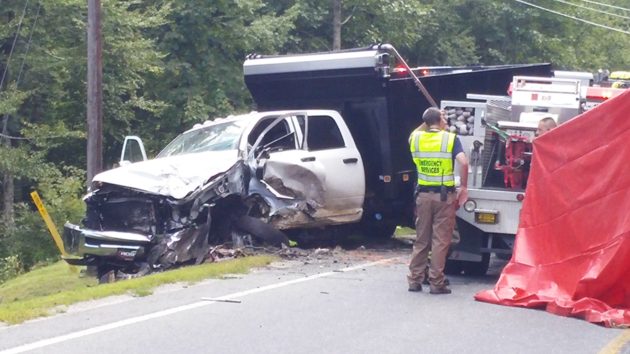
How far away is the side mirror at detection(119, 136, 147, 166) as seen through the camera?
14.4 metres

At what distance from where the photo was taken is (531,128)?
1124cm

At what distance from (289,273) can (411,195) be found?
3.66 m

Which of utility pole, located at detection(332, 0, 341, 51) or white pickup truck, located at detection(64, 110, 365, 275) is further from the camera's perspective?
utility pole, located at detection(332, 0, 341, 51)

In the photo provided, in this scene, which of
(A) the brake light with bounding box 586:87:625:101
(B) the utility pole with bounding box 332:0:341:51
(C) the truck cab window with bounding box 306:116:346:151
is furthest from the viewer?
(B) the utility pole with bounding box 332:0:341:51

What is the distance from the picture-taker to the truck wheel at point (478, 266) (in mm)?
11738

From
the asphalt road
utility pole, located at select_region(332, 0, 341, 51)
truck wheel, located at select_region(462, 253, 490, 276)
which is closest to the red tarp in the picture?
the asphalt road

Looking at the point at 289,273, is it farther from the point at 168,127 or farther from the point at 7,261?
the point at 168,127

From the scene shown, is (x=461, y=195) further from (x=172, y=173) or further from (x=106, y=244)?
(x=106, y=244)

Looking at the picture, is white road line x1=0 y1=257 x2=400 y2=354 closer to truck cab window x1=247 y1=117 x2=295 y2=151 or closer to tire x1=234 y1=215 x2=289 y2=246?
tire x1=234 y1=215 x2=289 y2=246

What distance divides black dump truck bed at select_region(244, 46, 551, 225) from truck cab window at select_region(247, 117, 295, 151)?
35.7 inches

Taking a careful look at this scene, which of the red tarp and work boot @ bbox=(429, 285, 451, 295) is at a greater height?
the red tarp

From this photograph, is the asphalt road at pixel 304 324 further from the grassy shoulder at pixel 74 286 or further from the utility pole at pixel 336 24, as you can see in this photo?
the utility pole at pixel 336 24

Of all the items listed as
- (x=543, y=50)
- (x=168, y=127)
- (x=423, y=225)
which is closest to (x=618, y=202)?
(x=423, y=225)

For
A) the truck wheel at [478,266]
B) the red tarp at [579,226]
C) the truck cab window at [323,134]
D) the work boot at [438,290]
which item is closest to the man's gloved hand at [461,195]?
the red tarp at [579,226]
